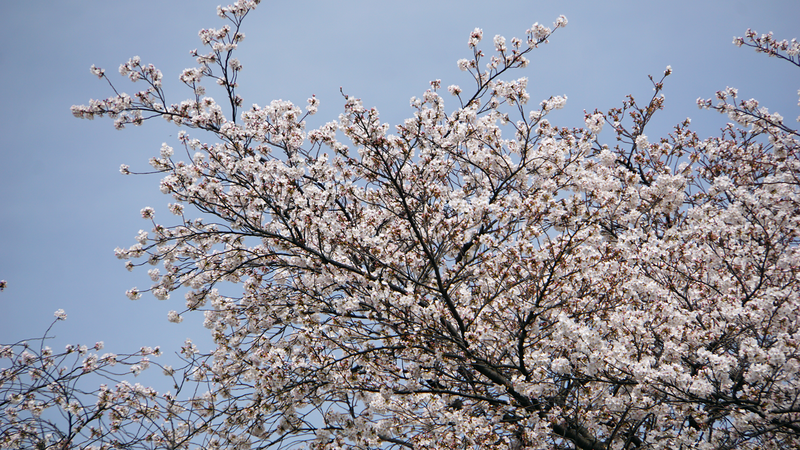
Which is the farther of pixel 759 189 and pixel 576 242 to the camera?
pixel 759 189

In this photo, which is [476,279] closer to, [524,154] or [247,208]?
[524,154]

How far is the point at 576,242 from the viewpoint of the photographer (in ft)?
22.0

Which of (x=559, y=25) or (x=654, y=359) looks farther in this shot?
(x=559, y=25)

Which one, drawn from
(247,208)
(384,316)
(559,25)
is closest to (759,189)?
(559,25)

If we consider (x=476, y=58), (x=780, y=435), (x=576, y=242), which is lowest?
(x=780, y=435)

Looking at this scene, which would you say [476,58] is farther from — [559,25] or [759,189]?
[759,189]

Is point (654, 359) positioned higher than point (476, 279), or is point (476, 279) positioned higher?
point (476, 279)

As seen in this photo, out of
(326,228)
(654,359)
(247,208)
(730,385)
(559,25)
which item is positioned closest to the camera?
(730,385)

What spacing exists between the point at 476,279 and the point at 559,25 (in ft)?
18.3

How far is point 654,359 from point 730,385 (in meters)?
0.90

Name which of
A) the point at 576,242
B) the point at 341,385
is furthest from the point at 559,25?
the point at 341,385

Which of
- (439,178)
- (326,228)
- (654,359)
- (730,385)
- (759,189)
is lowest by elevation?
(730,385)

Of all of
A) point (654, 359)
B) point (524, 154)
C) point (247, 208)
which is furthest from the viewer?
point (524, 154)

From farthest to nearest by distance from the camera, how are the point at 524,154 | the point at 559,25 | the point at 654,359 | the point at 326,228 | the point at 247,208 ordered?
the point at 559,25
the point at 524,154
the point at 247,208
the point at 326,228
the point at 654,359
